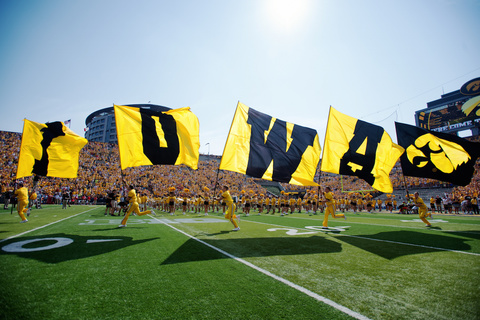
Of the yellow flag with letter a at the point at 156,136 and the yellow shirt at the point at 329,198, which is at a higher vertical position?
the yellow flag with letter a at the point at 156,136

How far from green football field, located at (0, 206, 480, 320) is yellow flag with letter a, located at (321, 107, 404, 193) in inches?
215

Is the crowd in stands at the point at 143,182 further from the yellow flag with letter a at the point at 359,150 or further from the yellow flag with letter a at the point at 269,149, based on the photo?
the yellow flag with letter a at the point at 269,149

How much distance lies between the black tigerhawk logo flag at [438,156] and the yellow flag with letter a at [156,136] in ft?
33.9

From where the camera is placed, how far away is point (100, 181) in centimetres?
3603

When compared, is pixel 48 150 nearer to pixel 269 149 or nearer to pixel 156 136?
pixel 156 136

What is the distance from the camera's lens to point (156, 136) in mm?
8898

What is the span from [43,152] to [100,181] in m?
30.1

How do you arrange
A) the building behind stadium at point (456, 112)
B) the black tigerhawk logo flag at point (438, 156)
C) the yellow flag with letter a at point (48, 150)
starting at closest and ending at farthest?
the yellow flag with letter a at point (48, 150)
the black tigerhawk logo flag at point (438, 156)
the building behind stadium at point (456, 112)

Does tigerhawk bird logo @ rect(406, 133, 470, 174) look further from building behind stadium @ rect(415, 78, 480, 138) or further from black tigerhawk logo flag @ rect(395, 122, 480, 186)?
building behind stadium @ rect(415, 78, 480, 138)

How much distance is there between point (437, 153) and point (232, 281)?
13.1 meters

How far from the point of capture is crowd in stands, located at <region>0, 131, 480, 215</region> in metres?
30.5

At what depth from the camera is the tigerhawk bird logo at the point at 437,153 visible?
38.6 feet

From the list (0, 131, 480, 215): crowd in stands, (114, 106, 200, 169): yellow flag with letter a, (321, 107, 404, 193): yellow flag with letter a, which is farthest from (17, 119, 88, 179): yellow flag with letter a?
(0, 131, 480, 215): crowd in stands

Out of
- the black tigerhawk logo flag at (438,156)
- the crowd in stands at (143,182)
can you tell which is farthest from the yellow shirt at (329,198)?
the crowd in stands at (143,182)
